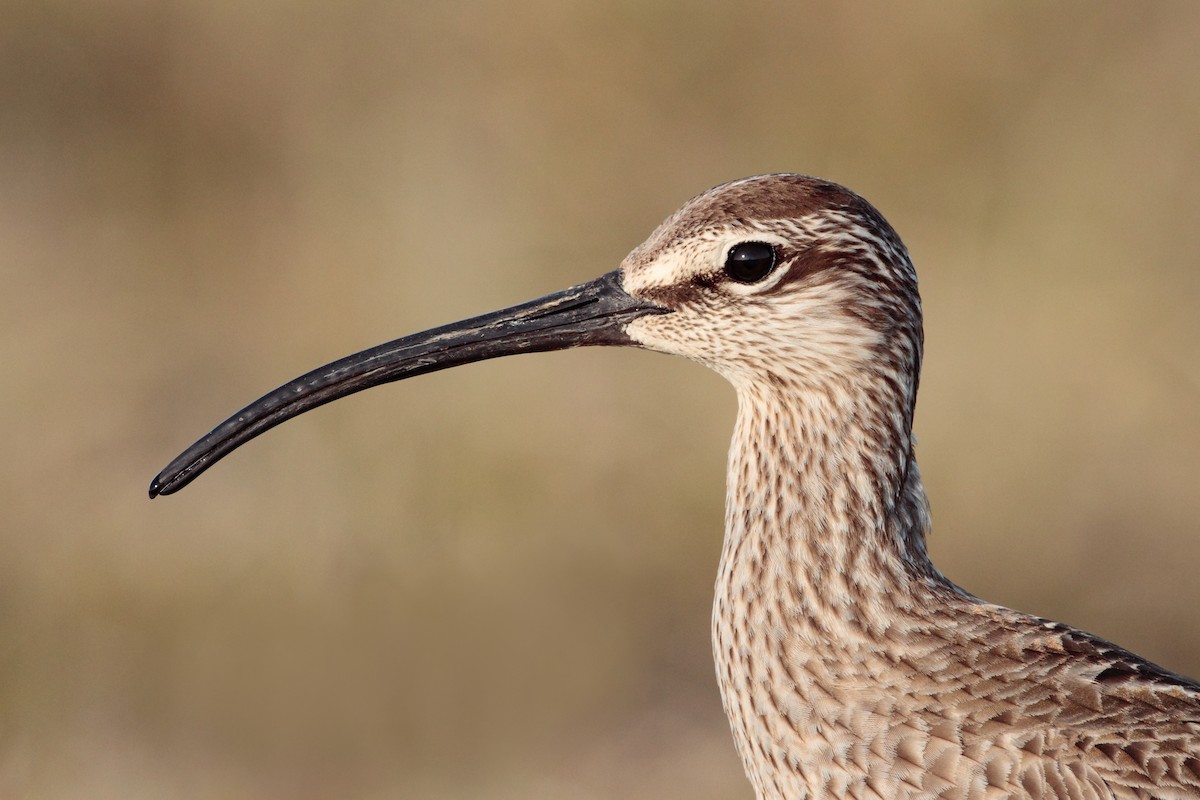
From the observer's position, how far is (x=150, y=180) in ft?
37.0

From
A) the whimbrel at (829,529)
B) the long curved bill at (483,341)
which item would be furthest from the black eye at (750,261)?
Result: the long curved bill at (483,341)

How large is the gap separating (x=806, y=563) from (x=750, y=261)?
88 centimetres

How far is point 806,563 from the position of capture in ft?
14.5

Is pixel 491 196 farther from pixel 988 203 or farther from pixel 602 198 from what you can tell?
pixel 988 203

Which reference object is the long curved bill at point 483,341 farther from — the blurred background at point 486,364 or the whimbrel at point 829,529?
the blurred background at point 486,364

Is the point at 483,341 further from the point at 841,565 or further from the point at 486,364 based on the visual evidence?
the point at 486,364

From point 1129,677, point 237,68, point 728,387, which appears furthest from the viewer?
point 237,68

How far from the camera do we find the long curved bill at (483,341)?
4570 mm

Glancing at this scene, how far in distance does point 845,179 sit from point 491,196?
2.40 meters

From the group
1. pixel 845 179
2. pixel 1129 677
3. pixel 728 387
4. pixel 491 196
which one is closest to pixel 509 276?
pixel 491 196

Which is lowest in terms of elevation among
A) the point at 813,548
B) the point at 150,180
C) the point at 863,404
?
the point at 813,548

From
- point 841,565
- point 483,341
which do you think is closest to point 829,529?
point 841,565

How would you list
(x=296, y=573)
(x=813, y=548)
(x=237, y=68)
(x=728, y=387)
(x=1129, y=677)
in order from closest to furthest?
(x=1129, y=677) → (x=813, y=548) → (x=296, y=573) → (x=728, y=387) → (x=237, y=68)

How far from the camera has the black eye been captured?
172 inches
